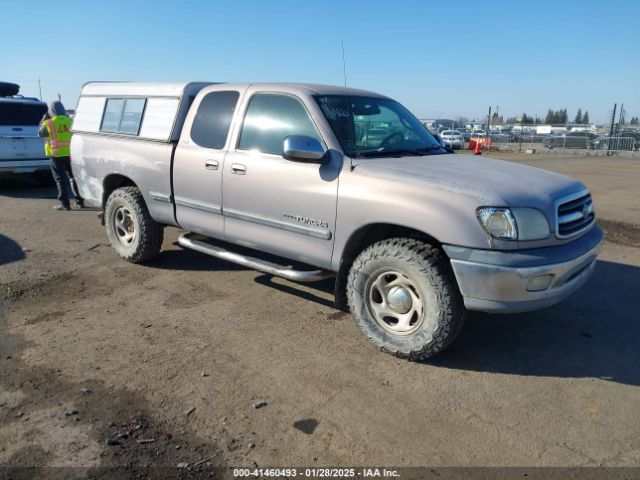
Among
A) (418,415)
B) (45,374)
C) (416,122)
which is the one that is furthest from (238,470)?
(416,122)

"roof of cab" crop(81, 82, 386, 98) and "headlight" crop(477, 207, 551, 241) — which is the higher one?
"roof of cab" crop(81, 82, 386, 98)

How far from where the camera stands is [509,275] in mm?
3236

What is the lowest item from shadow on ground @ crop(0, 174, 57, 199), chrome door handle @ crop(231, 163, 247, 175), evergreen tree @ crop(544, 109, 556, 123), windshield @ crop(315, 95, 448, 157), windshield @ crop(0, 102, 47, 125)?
shadow on ground @ crop(0, 174, 57, 199)

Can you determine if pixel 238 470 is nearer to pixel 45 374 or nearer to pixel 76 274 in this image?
pixel 45 374

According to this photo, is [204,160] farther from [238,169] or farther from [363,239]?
[363,239]

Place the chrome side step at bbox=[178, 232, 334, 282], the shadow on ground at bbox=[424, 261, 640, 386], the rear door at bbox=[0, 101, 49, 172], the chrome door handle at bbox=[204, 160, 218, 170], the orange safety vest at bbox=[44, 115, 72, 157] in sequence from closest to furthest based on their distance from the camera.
Result: the shadow on ground at bbox=[424, 261, 640, 386] < the chrome side step at bbox=[178, 232, 334, 282] < the chrome door handle at bbox=[204, 160, 218, 170] < the orange safety vest at bbox=[44, 115, 72, 157] < the rear door at bbox=[0, 101, 49, 172]

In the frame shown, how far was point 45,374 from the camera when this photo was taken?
11.3ft

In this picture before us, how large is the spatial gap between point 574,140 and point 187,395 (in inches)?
1371

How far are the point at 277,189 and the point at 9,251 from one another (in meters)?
4.18

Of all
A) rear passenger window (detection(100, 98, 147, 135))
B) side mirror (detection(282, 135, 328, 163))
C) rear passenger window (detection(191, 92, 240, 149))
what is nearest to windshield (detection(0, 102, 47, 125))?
rear passenger window (detection(100, 98, 147, 135))

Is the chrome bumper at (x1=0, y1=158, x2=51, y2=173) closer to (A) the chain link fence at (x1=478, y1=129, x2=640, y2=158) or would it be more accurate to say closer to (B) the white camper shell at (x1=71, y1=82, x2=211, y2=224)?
(B) the white camper shell at (x1=71, y1=82, x2=211, y2=224)

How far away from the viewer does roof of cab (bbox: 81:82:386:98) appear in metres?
4.48

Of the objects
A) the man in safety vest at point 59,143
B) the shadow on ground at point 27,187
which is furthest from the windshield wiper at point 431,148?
the shadow on ground at point 27,187

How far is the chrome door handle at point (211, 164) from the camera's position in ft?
15.5
